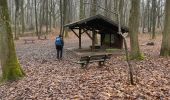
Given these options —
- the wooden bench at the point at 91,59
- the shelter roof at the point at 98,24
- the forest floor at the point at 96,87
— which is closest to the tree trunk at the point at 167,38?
the wooden bench at the point at 91,59

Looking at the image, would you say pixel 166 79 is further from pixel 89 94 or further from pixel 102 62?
pixel 102 62

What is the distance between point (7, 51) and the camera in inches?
522

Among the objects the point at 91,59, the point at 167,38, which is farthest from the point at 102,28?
the point at 91,59

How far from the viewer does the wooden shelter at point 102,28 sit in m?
25.0

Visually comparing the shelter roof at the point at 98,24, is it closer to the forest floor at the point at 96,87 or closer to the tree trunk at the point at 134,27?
the tree trunk at the point at 134,27

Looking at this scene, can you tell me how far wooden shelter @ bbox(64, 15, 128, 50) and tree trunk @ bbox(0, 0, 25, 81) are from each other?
39.2 ft

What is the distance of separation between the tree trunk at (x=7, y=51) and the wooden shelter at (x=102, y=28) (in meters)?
12.0

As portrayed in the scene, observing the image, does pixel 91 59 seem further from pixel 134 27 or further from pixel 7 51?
pixel 7 51

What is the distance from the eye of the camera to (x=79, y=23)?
81.6 ft

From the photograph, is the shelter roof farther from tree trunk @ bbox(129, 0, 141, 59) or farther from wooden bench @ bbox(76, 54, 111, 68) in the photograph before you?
wooden bench @ bbox(76, 54, 111, 68)

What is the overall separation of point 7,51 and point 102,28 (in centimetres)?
1500

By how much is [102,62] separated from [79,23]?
8823 mm

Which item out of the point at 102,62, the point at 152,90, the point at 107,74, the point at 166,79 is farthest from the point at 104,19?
the point at 152,90

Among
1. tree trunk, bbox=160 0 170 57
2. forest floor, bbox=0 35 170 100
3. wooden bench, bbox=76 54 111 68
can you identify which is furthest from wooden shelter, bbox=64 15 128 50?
forest floor, bbox=0 35 170 100
